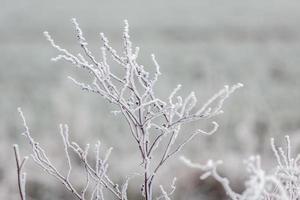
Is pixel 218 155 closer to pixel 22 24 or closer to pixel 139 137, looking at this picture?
pixel 139 137

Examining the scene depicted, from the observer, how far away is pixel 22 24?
17.0 meters

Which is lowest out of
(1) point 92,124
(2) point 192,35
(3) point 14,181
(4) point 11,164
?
(3) point 14,181

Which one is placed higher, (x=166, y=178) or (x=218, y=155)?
(x=218, y=155)

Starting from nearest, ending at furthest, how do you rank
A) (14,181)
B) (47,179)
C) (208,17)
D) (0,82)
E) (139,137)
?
(139,137) → (14,181) → (47,179) → (0,82) → (208,17)

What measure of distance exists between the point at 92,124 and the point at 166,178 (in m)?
2.17

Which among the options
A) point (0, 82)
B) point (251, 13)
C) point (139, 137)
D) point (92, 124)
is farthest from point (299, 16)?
point (139, 137)

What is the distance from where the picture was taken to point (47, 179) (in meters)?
5.81

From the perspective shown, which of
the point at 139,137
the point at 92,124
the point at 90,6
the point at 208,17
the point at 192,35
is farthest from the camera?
the point at 90,6

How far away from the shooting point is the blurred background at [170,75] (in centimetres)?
601

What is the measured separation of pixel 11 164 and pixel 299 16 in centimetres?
1165

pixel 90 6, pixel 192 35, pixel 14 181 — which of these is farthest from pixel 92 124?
pixel 90 6

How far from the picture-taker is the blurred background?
6.01 m

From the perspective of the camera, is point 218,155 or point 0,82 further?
point 0,82

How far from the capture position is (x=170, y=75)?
11.4m
